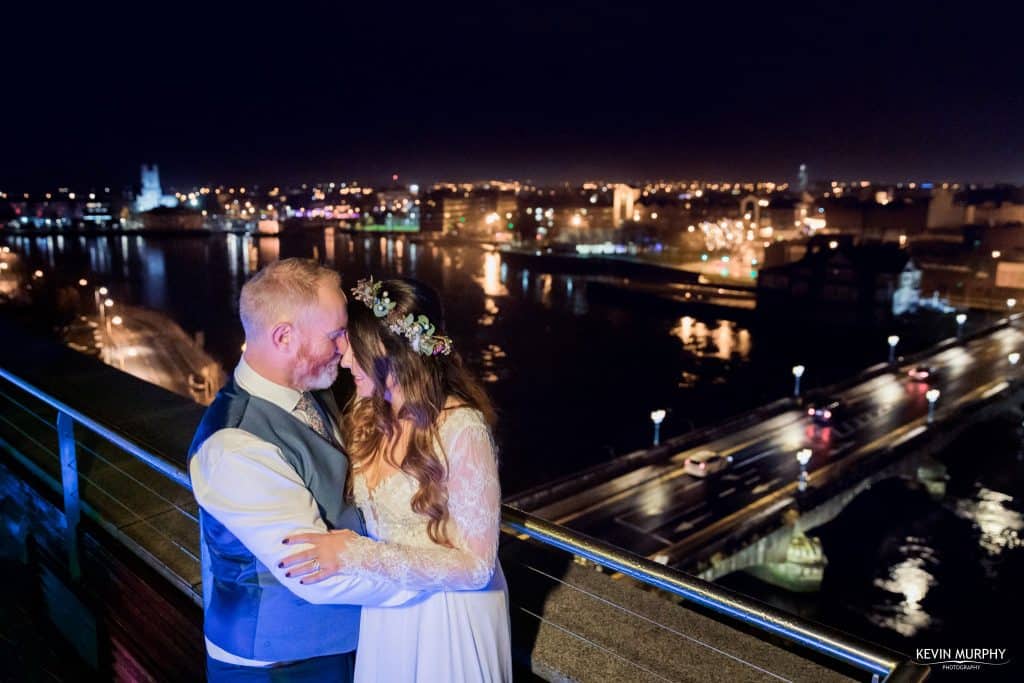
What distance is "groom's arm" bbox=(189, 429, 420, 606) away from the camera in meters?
1.23

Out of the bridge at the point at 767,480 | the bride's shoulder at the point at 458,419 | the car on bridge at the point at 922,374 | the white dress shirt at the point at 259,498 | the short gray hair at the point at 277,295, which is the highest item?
the short gray hair at the point at 277,295

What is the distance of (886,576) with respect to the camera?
16.0 meters

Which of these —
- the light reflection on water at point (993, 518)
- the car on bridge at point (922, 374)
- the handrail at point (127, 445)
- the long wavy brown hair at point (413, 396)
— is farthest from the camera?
the car on bridge at point (922, 374)

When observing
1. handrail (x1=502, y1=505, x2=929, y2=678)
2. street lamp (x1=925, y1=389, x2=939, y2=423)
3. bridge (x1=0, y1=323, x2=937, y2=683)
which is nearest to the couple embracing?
handrail (x1=502, y1=505, x2=929, y2=678)

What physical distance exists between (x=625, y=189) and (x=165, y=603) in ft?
293

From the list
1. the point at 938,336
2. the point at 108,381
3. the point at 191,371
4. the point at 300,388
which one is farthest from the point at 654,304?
the point at 300,388

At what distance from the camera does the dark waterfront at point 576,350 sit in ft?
75.5

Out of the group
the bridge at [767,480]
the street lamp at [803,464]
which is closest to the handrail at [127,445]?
the bridge at [767,480]

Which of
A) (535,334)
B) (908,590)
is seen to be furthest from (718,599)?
(535,334)

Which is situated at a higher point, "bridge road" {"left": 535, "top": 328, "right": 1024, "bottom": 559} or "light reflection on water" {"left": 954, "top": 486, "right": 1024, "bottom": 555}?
"bridge road" {"left": 535, "top": 328, "right": 1024, "bottom": 559}

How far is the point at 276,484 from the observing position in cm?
124

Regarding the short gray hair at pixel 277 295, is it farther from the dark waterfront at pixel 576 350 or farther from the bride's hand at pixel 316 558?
the bride's hand at pixel 316 558

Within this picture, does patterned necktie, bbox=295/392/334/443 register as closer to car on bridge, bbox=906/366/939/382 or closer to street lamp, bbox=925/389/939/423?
street lamp, bbox=925/389/939/423

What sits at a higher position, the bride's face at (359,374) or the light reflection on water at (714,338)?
the bride's face at (359,374)
